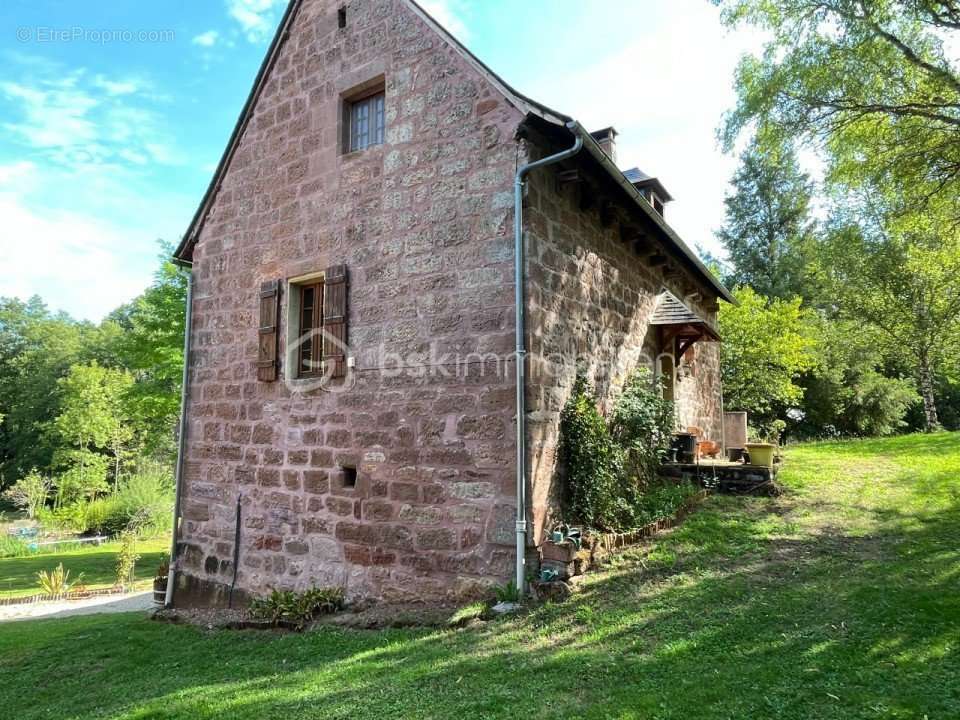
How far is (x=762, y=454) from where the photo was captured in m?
8.40

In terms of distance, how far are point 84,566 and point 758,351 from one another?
63.7ft

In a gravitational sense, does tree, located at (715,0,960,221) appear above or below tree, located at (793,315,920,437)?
above

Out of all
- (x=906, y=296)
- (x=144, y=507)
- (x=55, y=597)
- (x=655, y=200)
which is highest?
(x=655, y=200)

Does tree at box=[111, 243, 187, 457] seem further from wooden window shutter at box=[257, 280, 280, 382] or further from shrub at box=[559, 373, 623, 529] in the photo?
shrub at box=[559, 373, 623, 529]

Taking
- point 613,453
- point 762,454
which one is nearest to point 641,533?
point 613,453

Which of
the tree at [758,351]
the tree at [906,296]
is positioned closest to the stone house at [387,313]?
the tree at [758,351]

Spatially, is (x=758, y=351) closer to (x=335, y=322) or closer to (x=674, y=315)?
(x=674, y=315)

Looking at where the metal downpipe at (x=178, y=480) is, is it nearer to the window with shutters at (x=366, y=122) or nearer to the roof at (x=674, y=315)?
the window with shutters at (x=366, y=122)

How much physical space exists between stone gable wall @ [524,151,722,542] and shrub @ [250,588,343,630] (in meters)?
2.49

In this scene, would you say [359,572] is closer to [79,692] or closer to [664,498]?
[79,692]

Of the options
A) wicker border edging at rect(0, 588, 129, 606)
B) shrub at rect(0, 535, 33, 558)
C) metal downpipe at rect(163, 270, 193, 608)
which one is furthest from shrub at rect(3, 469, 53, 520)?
metal downpipe at rect(163, 270, 193, 608)

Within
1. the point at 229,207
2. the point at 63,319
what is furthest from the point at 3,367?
the point at 229,207

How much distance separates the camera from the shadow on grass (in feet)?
10.9

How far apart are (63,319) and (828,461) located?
163ft
